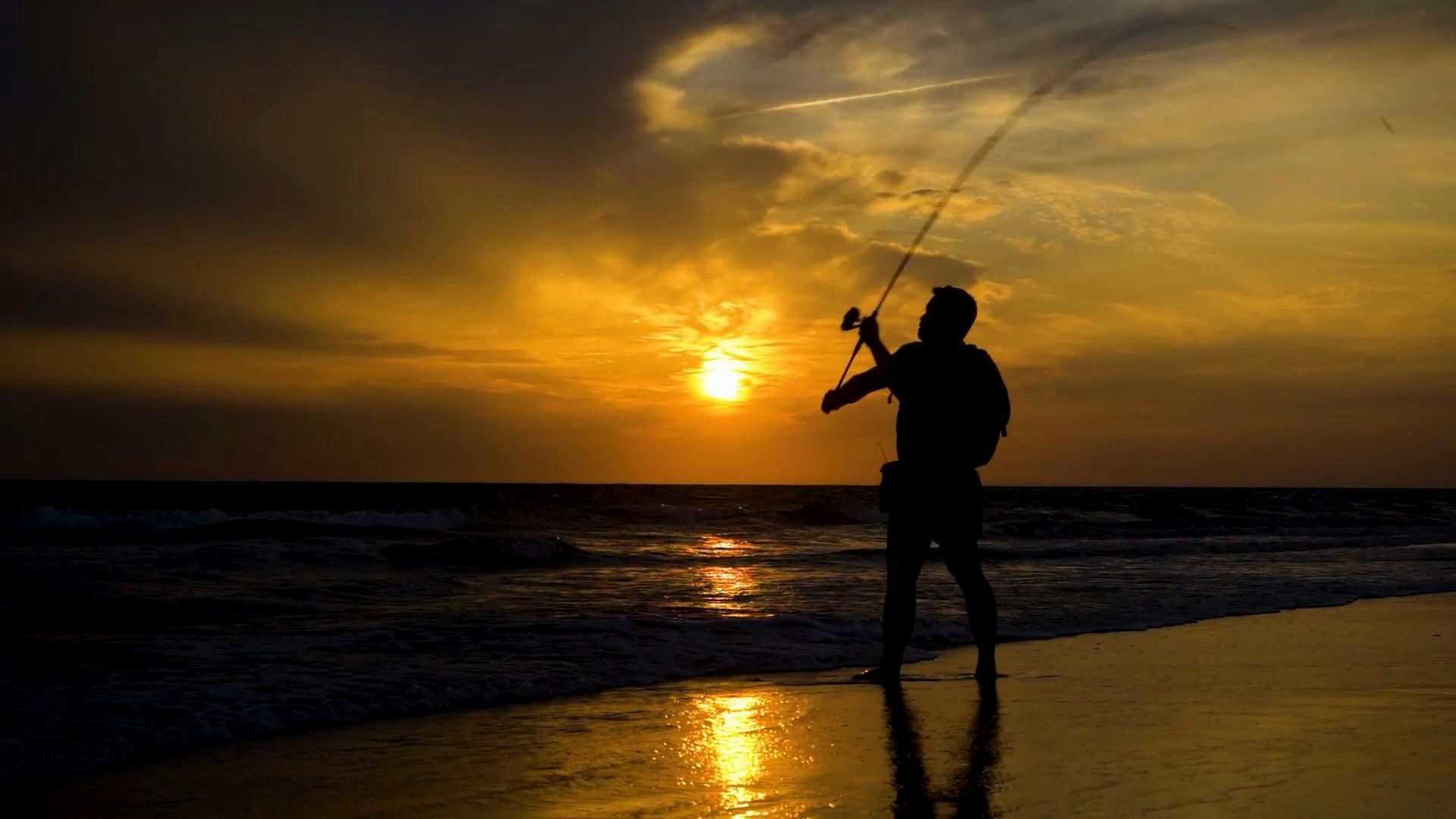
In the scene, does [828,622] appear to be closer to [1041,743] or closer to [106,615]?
[1041,743]

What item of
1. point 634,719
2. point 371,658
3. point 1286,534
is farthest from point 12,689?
point 1286,534

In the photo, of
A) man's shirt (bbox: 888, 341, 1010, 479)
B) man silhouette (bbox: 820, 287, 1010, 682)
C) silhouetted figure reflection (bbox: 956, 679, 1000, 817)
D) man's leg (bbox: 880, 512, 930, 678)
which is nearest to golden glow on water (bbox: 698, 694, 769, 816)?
silhouetted figure reflection (bbox: 956, 679, 1000, 817)

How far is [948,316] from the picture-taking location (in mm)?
5867

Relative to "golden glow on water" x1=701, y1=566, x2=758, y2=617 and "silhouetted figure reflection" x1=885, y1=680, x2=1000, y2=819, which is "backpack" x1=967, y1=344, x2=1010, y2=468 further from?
"golden glow on water" x1=701, y1=566, x2=758, y2=617

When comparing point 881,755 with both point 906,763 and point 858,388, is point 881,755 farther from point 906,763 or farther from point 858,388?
point 858,388

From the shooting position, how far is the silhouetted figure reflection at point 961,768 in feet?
11.9

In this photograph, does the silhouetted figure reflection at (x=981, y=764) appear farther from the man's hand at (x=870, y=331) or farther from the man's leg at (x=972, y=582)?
the man's hand at (x=870, y=331)

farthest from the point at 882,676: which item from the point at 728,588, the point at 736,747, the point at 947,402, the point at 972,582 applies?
the point at 728,588

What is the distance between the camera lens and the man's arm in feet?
19.2

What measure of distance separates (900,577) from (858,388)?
0.93 metres

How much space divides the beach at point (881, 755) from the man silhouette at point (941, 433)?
0.66m

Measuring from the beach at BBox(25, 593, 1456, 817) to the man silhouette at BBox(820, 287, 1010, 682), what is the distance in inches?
26.2

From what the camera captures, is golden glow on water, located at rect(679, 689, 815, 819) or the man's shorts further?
the man's shorts

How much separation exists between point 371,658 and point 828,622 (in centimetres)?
344
